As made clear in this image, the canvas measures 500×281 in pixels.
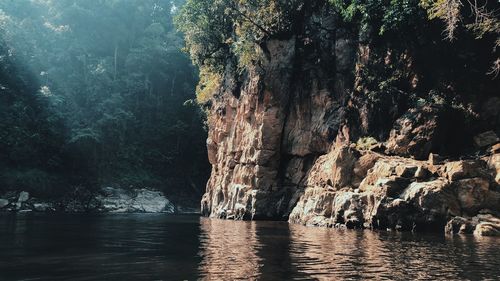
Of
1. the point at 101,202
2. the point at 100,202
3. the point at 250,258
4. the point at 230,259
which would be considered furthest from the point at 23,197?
the point at 250,258

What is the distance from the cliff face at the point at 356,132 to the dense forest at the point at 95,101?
2119 centimetres

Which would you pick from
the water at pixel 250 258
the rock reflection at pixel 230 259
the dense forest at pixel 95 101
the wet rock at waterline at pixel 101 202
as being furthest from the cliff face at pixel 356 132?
the dense forest at pixel 95 101

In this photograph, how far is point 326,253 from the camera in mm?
18531

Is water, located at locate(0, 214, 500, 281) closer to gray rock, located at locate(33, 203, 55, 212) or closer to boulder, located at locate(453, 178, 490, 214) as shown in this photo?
boulder, located at locate(453, 178, 490, 214)

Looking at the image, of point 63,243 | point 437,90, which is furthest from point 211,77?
point 63,243

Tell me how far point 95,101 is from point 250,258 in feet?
235

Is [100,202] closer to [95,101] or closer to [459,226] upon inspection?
[95,101]

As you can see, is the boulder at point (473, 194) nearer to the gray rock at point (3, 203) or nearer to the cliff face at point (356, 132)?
the cliff face at point (356, 132)

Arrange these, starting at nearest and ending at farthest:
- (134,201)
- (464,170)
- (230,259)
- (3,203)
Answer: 1. (230,259)
2. (464,170)
3. (3,203)
4. (134,201)

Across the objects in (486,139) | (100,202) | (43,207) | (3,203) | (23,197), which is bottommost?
(43,207)

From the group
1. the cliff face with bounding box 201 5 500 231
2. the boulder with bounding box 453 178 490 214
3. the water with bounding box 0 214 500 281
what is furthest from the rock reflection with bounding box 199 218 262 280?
the boulder with bounding box 453 178 490 214

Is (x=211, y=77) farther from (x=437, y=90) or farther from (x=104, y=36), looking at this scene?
(x=104, y=36)

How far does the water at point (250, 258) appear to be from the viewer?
13594 millimetres

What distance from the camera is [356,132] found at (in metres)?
39.9
